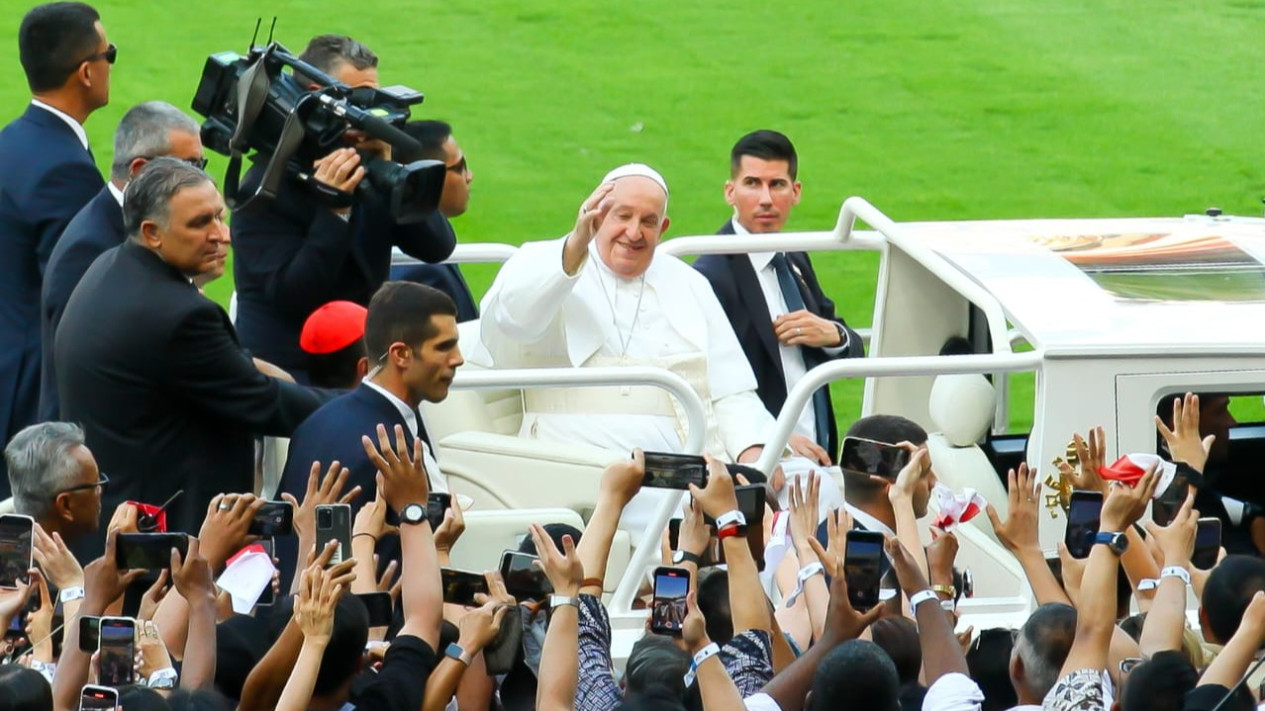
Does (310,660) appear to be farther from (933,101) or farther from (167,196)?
(933,101)

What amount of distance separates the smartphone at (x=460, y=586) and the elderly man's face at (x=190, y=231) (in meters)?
1.24

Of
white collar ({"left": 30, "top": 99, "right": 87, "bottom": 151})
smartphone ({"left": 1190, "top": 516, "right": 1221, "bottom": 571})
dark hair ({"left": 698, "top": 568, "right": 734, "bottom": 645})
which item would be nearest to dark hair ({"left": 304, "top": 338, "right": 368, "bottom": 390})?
white collar ({"left": 30, "top": 99, "right": 87, "bottom": 151})

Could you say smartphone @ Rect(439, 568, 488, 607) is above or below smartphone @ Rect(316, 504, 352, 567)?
below

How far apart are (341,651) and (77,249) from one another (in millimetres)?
2186

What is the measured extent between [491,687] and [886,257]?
256 centimetres

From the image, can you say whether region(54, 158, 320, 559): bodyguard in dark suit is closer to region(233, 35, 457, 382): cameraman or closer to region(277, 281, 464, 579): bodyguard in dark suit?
region(277, 281, 464, 579): bodyguard in dark suit

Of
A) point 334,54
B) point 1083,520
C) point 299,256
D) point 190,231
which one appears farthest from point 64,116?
point 1083,520

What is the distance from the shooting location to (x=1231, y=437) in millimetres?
6590

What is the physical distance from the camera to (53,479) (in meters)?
4.90

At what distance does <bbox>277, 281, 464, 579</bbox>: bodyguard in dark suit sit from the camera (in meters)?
5.33

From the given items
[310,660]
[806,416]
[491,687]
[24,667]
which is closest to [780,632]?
[491,687]

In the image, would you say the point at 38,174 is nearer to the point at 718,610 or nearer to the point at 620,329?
the point at 620,329

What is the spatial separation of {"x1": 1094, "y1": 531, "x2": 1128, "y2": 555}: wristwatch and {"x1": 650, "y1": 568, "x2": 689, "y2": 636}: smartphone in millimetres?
889

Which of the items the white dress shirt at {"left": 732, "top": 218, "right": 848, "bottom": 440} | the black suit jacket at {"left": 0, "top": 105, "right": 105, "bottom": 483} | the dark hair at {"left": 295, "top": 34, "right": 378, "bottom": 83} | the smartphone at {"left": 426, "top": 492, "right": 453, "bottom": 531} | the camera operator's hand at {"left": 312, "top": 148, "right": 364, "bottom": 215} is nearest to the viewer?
the smartphone at {"left": 426, "top": 492, "right": 453, "bottom": 531}
